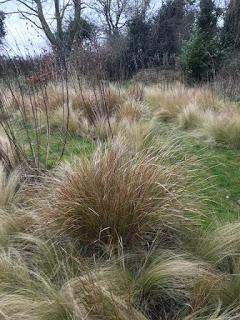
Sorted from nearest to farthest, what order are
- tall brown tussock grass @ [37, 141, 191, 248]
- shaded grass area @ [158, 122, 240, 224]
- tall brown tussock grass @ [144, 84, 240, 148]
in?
1. tall brown tussock grass @ [37, 141, 191, 248]
2. shaded grass area @ [158, 122, 240, 224]
3. tall brown tussock grass @ [144, 84, 240, 148]

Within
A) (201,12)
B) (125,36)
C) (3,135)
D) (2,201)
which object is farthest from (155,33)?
(2,201)

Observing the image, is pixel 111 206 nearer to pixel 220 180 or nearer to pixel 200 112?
pixel 220 180

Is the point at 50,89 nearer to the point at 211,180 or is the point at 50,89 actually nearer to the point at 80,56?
the point at 80,56

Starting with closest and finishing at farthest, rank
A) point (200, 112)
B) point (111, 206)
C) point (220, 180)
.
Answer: point (111, 206)
point (220, 180)
point (200, 112)

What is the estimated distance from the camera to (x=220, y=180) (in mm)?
3773

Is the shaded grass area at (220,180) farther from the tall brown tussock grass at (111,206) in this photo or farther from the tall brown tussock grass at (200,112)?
the tall brown tussock grass at (111,206)

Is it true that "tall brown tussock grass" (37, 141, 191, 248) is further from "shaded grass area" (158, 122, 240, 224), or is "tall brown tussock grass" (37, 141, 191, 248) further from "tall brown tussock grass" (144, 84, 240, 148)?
"tall brown tussock grass" (144, 84, 240, 148)

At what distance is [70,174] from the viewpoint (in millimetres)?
2615

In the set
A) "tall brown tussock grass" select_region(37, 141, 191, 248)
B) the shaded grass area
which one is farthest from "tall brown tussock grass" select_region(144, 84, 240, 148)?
"tall brown tussock grass" select_region(37, 141, 191, 248)

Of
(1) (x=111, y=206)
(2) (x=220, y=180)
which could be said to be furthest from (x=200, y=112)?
(1) (x=111, y=206)

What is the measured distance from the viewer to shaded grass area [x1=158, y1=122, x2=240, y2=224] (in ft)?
9.89

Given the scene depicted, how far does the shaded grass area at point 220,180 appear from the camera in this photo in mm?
3014

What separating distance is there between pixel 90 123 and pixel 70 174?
3.43m

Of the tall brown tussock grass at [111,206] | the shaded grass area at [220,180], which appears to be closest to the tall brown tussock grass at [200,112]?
the shaded grass area at [220,180]
